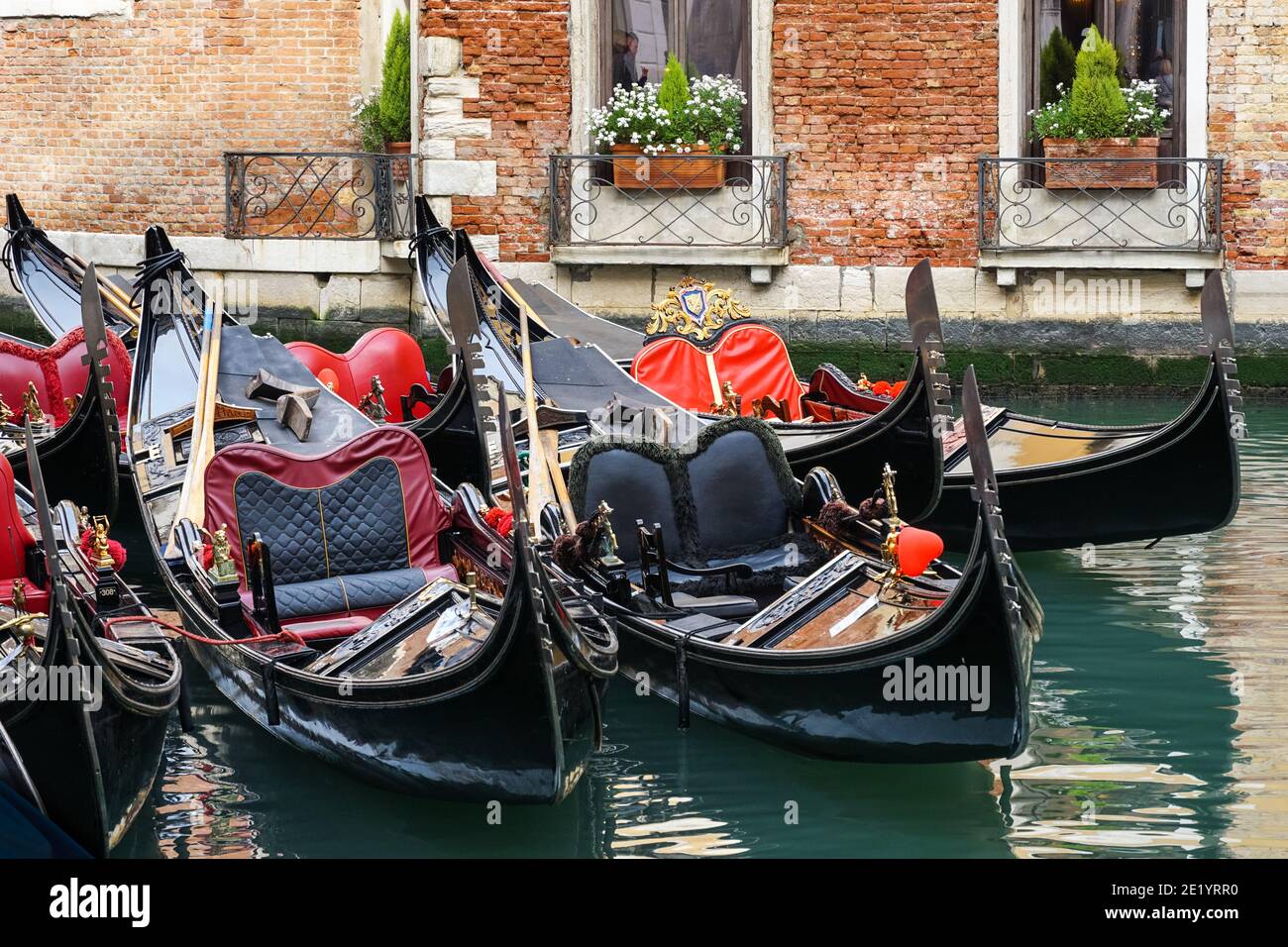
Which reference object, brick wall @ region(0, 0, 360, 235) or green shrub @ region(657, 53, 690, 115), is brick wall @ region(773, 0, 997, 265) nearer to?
green shrub @ region(657, 53, 690, 115)

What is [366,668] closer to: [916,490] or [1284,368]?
[916,490]

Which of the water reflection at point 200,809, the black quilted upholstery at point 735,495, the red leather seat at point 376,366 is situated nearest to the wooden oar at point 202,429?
the water reflection at point 200,809

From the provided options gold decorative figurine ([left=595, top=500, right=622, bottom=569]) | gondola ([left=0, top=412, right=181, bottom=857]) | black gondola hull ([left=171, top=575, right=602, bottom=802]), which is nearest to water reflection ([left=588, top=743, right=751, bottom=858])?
black gondola hull ([left=171, top=575, right=602, bottom=802])

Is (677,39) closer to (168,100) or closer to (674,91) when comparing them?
(674,91)

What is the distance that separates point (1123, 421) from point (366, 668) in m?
4.91

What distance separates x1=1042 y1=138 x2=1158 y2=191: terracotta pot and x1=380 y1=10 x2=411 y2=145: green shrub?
9.45 feet

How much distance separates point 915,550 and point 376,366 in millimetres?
3289

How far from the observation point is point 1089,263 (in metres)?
7.93

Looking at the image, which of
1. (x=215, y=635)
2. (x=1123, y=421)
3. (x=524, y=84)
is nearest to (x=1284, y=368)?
→ (x=1123, y=421)

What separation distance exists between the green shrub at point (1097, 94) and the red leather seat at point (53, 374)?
391 cm

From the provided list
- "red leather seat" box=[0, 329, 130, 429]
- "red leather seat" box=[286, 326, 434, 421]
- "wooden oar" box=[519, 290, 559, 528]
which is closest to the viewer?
"wooden oar" box=[519, 290, 559, 528]

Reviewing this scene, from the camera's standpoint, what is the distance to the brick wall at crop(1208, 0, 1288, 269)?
790cm

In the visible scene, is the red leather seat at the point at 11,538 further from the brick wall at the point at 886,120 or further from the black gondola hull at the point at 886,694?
the brick wall at the point at 886,120

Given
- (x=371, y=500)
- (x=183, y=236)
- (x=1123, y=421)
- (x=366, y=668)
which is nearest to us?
(x=366, y=668)
